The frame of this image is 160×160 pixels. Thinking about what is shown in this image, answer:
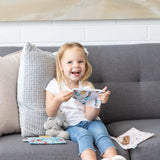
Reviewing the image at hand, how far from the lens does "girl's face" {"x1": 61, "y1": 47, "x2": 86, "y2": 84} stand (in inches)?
74.8

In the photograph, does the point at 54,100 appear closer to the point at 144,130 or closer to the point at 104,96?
the point at 104,96

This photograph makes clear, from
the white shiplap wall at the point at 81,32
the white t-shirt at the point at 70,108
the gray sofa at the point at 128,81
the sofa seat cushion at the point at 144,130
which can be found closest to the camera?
the sofa seat cushion at the point at 144,130

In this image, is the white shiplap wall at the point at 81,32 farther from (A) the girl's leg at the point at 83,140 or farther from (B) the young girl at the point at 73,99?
(A) the girl's leg at the point at 83,140

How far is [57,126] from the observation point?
5.92 ft

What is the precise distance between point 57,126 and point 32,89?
27 centimetres

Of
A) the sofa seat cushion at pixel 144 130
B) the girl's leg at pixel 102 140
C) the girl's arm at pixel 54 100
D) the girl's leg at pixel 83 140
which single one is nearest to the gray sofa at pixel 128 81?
the sofa seat cushion at pixel 144 130

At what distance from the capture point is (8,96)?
72.1 inches

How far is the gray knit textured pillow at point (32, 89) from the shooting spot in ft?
5.97

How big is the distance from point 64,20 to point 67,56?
2.10ft

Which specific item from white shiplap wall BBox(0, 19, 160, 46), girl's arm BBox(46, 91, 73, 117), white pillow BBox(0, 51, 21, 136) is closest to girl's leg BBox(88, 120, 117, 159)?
girl's arm BBox(46, 91, 73, 117)

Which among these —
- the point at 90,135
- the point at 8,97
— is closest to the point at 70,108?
the point at 90,135

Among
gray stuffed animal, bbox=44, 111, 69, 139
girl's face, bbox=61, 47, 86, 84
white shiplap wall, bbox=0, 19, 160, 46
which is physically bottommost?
gray stuffed animal, bbox=44, 111, 69, 139

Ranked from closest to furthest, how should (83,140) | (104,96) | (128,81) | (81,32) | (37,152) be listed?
(37,152) < (83,140) < (104,96) < (128,81) < (81,32)

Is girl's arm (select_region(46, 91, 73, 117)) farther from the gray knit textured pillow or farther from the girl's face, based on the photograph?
the girl's face
